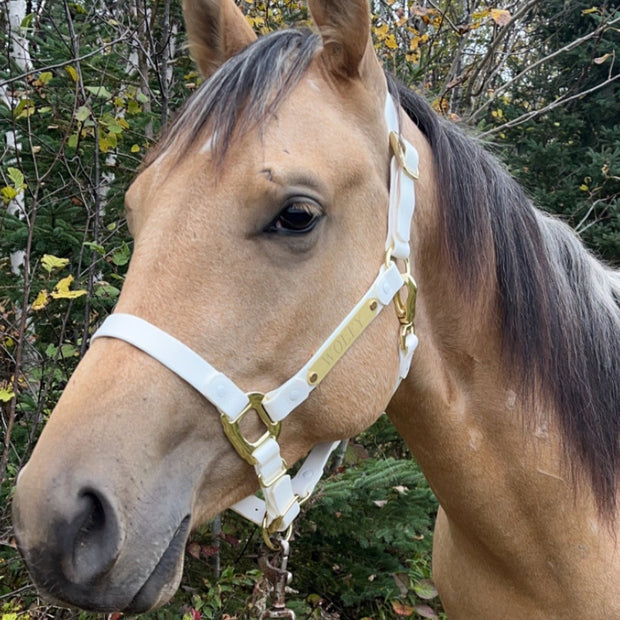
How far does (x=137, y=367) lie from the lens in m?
1.11

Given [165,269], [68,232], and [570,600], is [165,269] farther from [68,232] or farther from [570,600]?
[68,232]

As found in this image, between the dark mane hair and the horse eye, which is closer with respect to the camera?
the horse eye

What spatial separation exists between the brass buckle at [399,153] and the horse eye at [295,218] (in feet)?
1.04

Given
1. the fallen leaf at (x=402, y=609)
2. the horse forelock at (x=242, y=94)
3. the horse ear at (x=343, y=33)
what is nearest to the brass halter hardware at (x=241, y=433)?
the horse forelock at (x=242, y=94)

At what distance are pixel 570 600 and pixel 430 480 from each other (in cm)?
53

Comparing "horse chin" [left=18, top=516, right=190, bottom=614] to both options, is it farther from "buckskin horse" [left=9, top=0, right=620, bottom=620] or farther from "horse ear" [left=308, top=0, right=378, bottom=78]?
"horse ear" [left=308, top=0, right=378, bottom=78]

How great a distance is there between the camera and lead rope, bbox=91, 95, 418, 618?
44.5 inches

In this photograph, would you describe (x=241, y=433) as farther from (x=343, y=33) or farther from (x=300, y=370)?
(x=343, y=33)

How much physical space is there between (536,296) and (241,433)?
95cm

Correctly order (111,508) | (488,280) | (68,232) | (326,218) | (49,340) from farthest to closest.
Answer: (49,340)
(68,232)
(488,280)
(326,218)
(111,508)

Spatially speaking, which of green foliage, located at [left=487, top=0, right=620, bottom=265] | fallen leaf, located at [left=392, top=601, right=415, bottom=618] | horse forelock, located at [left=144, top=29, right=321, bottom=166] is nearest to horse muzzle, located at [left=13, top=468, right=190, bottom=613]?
horse forelock, located at [left=144, top=29, right=321, bottom=166]

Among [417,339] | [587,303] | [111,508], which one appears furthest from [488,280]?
[111,508]

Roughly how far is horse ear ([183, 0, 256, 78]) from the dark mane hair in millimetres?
235

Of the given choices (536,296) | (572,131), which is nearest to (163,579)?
(536,296)
